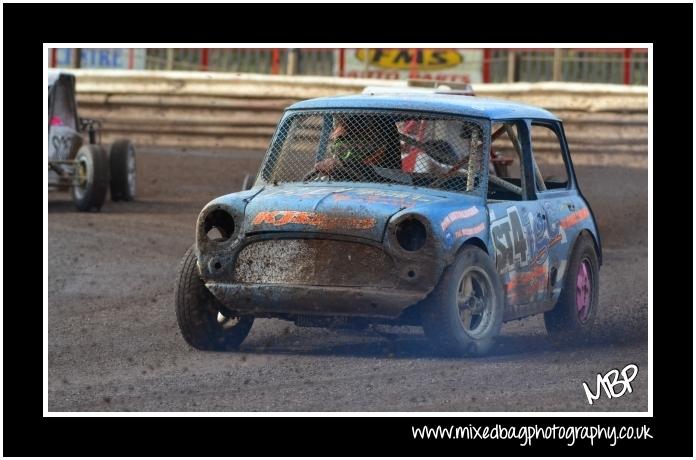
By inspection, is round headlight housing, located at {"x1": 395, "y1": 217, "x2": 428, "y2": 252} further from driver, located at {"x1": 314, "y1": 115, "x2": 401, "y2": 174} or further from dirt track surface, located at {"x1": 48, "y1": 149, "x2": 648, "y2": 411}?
driver, located at {"x1": 314, "y1": 115, "x2": 401, "y2": 174}

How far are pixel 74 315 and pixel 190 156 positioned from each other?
472 inches

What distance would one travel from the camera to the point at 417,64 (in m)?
22.4

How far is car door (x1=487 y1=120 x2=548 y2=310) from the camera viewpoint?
8031 mm

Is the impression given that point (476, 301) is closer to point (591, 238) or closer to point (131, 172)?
point (591, 238)

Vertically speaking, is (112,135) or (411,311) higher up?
(112,135)

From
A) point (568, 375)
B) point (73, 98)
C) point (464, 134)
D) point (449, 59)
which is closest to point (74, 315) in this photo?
point (464, 134)

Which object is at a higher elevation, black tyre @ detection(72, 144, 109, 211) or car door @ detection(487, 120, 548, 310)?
Result: black tyre @ detection(72, 144, 109, 211)

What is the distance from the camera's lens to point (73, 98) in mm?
17281

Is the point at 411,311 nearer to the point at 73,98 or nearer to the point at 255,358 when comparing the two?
the point at 255,358

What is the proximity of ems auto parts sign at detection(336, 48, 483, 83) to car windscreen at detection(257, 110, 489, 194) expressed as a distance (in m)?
13.8

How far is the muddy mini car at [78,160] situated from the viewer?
1595 centimetres

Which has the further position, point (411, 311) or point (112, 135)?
point (112, 135)

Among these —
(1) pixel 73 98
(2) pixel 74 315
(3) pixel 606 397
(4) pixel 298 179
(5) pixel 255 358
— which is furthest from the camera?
(1) pixel 73 98

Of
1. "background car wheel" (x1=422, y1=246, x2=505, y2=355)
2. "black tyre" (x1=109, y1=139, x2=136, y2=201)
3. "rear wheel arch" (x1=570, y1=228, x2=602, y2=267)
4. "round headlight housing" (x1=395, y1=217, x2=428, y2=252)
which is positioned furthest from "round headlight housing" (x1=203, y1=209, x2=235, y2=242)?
"black tyre" (x1=109, y1=139, x2=136, y2=201)
